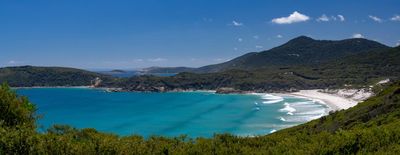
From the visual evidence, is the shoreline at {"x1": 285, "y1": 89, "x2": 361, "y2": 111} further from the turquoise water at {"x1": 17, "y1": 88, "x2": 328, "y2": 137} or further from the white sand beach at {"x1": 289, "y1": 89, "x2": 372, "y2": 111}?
the turquoise water at {"x1": 17, "y1": 88, "x2": 328, "y2": 137}

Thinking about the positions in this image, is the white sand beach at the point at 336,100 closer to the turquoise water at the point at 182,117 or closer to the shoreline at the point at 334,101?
the shoreline at the point at 334,101

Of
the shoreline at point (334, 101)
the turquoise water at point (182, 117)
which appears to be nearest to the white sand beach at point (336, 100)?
the shoreline at point (334, 101)

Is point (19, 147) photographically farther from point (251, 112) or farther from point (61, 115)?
point (61, 115)

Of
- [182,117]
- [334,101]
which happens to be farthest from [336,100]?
[182,117]

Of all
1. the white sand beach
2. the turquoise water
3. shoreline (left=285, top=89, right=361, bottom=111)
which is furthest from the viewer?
the white sand beach

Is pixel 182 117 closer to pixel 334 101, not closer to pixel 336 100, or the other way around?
pixel 334 101

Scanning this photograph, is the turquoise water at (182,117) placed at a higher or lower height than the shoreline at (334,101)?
lower

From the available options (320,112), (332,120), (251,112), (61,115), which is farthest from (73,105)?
(332,120)

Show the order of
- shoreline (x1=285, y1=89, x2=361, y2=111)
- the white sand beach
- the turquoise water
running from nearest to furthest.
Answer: the turquoise water → shoreline (x1=285, y1=89, x2=361, y2=111) → the white sand beach

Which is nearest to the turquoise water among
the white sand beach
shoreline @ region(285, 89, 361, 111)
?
shoreline @ region(285, 89, 361, 111)

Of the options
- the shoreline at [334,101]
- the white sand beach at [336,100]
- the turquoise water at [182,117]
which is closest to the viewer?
the turquoise water at [182,117]

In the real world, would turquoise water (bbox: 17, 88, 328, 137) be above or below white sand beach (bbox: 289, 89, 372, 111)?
below
